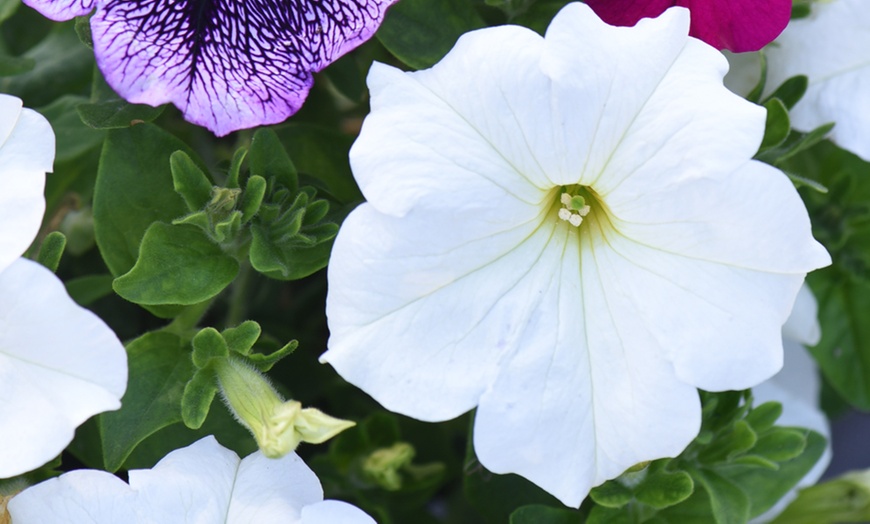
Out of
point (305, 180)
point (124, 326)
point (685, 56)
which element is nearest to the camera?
point (685, 56)

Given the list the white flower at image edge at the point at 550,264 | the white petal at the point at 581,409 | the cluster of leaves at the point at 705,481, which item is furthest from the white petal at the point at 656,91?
the cluster of leaves at the point at 705,481

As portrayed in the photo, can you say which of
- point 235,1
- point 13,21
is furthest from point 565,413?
point 13,21

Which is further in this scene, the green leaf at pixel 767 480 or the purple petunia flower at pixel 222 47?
the green leaf at pixel 767 480

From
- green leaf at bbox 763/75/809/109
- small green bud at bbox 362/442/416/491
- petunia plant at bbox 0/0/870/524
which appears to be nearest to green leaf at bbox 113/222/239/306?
petunia plant at bbox 0/0/870/524

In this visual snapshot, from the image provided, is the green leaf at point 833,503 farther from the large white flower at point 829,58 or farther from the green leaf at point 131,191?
the green leaf at point 131,191

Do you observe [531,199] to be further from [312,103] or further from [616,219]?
[312,103]
